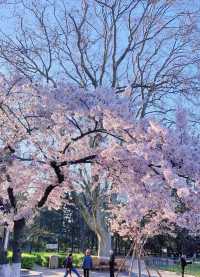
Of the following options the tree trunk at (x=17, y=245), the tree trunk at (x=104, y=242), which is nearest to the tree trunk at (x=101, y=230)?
the tree trunk at (x=104, y=242)

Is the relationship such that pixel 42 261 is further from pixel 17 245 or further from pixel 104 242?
pixel 17 245

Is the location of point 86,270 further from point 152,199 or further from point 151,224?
point 152,199

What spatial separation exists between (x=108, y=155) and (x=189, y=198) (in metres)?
1.74

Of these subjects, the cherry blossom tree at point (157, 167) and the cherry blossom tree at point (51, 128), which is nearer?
the cherry blossom tree at point (157, 167)

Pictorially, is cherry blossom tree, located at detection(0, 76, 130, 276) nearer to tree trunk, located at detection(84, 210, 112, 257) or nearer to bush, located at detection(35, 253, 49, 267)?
tree trunk, located at detection(84, 210, 112, 257)

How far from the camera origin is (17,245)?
33.8 ft

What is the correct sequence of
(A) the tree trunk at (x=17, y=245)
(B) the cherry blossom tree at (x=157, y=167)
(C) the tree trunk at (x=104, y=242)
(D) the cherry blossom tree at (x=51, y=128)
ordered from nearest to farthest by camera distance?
1. (B) the cherry blossom tree at (x=157, y=167)
2. (D) the cherry blossom tree at (x=51, y=128)
3. (A) the tree trunk at (x=17, y=245)
4. (C) the tree trunk at (x=104, y=242)

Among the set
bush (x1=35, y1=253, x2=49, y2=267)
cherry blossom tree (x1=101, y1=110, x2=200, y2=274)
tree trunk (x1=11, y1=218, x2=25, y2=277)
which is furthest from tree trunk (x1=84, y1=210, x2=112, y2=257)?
cherry blossom tree (x1=101, y1=110, x2=200, y2=274)

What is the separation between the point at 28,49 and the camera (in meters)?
17.6

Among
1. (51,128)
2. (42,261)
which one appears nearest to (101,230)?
(42,261)

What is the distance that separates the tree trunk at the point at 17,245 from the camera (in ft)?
32.9

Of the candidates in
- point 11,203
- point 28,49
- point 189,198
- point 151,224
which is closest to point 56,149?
point 11,203

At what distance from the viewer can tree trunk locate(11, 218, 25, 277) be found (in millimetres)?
10016

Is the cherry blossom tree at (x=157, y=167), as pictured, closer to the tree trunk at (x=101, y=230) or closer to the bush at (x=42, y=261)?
the tree trunk at (x=101, y=230)
